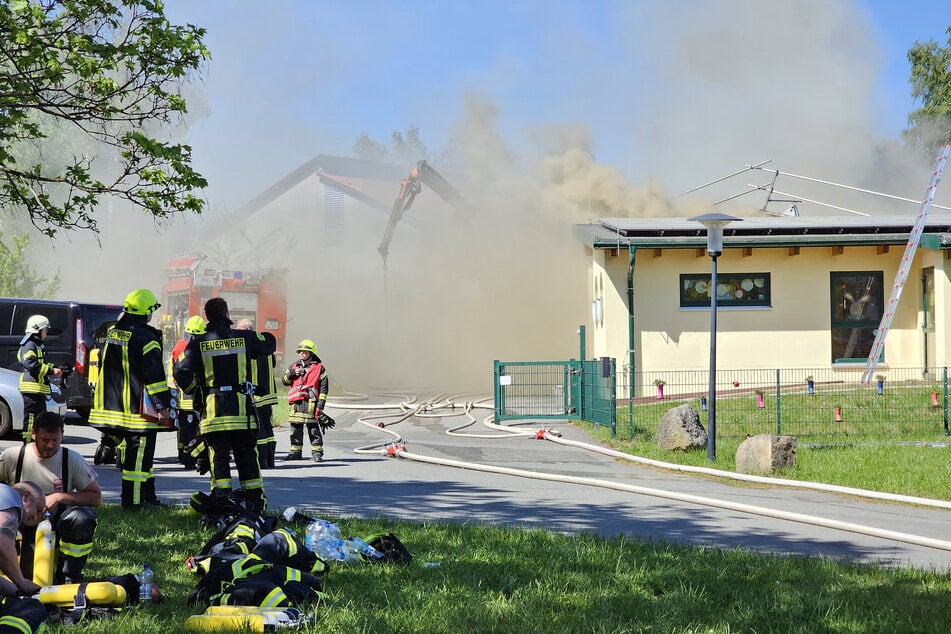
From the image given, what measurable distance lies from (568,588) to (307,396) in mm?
7508

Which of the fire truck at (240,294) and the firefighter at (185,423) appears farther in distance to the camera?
the fire truck at (240,294)

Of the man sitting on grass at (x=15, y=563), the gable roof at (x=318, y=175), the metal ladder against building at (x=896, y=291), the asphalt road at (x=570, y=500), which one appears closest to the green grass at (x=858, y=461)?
the asphalt road at (x=570, y=500)

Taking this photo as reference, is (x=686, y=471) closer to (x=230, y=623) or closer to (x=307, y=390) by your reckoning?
(x=307, y=390)

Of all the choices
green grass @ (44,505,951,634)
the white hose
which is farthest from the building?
green grass @ (44,505,951,634)

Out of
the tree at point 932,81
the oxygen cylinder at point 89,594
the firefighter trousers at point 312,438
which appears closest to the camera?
the oxygen cylinder at point 89,594

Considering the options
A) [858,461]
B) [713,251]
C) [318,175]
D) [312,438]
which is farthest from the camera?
[318,175]

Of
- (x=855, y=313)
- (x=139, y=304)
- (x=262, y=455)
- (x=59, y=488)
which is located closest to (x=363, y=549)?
(x=59, y=488)

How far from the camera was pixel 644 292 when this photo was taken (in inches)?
789

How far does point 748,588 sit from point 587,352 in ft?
61.0

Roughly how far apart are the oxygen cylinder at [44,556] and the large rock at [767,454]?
864 cm

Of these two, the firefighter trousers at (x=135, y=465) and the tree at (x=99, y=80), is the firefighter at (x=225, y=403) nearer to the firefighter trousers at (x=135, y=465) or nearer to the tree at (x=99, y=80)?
the firefighter trousers at (x=135, y=465)

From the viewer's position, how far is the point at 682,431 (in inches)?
537

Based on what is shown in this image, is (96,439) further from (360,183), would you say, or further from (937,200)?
(937,200)

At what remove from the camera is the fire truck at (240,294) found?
93.7ft
